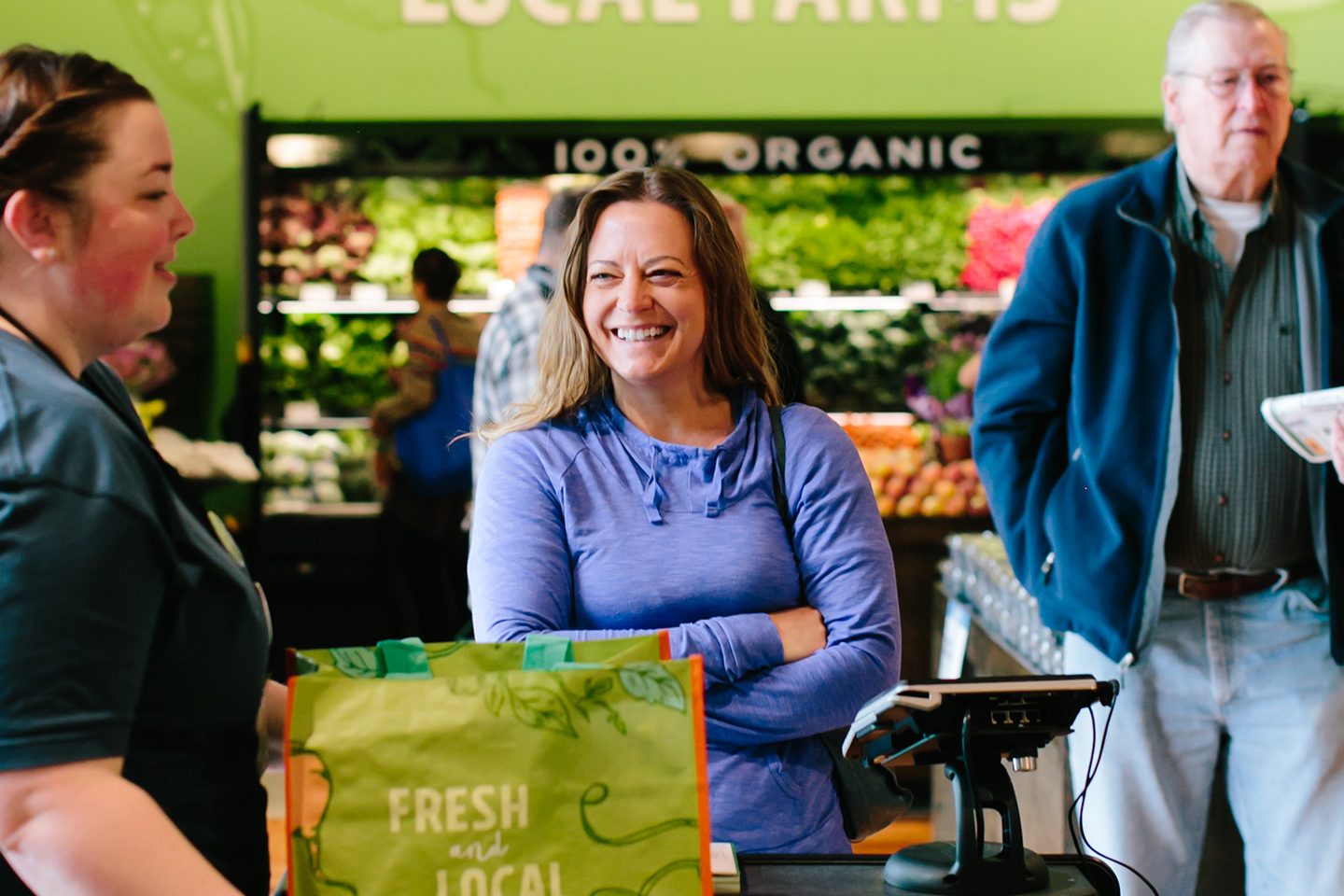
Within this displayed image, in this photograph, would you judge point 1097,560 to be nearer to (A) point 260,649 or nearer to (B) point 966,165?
(A) point 260,649

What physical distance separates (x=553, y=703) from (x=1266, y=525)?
1.55m

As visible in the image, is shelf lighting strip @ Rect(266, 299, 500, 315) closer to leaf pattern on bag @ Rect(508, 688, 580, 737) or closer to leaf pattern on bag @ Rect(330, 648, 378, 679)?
leaf pattern on bag @ Rect(330, 648, 378, 679)

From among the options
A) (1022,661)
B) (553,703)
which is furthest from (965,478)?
(553,703)

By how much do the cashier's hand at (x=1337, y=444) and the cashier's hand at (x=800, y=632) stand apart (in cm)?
91

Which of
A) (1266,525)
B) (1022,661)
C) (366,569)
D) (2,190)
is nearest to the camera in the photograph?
(2,190)

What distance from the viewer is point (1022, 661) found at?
3.12 meters

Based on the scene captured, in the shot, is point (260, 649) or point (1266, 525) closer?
point (260, 649)

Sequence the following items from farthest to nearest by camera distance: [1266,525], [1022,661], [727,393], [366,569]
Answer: [366,569] → [1022,661] → [1266,525] → [727,393]

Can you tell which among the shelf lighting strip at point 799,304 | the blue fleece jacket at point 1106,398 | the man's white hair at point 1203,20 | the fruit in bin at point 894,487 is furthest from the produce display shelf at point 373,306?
the man's white hair at point 1203,20

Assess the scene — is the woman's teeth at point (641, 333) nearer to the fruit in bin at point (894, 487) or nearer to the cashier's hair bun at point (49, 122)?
the cashier's hair bun at point (49, 122)

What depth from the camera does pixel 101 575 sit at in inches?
35.5

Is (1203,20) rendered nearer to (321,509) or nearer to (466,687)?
(466,687)

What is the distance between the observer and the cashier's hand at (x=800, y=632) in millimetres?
1561

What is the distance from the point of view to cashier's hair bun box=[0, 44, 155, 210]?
38.8 inches
